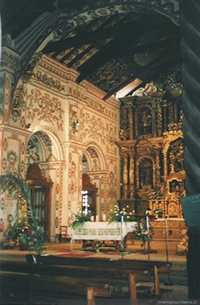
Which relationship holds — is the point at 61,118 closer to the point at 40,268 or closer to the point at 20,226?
the point at 20,226

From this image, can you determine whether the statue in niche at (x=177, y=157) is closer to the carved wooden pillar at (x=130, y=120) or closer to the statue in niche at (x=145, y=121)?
the statue in niche at (x=145, y=121)

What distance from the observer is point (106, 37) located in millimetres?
11570

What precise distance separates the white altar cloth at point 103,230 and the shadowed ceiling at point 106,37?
5.23 meters

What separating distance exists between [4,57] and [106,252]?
6.10 metres

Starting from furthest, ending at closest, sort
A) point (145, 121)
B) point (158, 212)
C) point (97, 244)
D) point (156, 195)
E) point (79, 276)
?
point (145, 121), point (156, 195), point (158, 212), point (97, 244), point (79, 276)

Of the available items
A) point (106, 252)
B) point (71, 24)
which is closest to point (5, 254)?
point (106, 252)

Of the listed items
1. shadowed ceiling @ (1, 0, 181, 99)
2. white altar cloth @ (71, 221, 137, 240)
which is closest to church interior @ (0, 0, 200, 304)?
shadowed ceiling @ (1, 0, 181, 99)

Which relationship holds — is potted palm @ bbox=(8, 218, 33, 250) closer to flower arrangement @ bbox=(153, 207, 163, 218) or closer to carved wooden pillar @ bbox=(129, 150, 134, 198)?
flower arrangement @ bbox=(153, 207, 163, 218)

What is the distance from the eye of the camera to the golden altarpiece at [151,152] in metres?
14.9

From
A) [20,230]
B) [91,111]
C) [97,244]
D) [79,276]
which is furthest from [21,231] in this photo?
[91,111]

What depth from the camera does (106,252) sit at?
33.3 ft

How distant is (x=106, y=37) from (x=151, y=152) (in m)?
5.97

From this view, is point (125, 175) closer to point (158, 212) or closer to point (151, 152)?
point (151, 152)

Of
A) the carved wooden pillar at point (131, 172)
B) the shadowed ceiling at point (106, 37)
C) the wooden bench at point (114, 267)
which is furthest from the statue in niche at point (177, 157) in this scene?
the wooden bench at point (114, 267)
